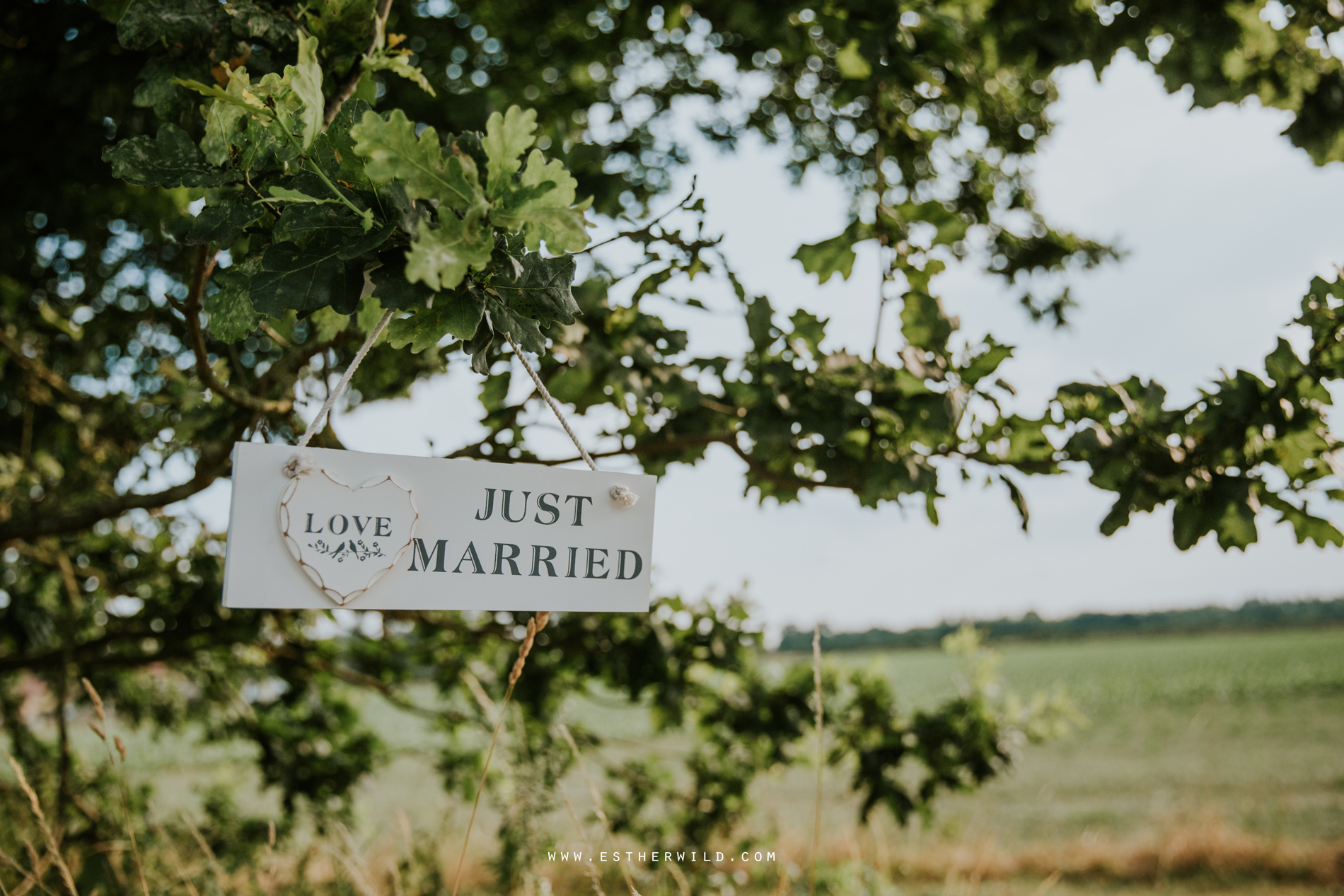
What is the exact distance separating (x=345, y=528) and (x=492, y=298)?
0.30m

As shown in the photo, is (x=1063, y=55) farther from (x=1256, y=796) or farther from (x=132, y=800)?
(x=1256, y=796)

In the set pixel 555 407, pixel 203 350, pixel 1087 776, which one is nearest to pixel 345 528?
pixel 555 407

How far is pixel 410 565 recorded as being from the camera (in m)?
0.88

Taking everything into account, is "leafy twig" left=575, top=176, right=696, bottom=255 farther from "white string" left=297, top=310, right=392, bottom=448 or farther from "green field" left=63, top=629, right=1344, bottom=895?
"green field" left=63, top=629, right=1344, bottom=895

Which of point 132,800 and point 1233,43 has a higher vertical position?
point 1233,43

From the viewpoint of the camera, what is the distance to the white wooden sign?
0.83 meters

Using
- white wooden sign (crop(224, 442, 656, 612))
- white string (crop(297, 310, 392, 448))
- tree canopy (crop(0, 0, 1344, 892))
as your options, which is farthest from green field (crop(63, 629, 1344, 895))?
white string (crop(297, 310, 392, 448))

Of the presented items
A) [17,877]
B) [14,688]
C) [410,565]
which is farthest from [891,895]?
[14,688]

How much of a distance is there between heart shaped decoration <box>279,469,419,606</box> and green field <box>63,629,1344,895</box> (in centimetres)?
144

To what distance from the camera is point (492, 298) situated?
2.72ft

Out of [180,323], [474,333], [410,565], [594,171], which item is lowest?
[410,565]

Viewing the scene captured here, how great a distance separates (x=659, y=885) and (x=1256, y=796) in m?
9.34

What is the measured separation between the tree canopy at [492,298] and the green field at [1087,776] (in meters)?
0.60

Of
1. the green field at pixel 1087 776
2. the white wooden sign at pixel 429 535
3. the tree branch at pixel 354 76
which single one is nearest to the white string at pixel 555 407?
the white wooden sign at pixel 429 535
